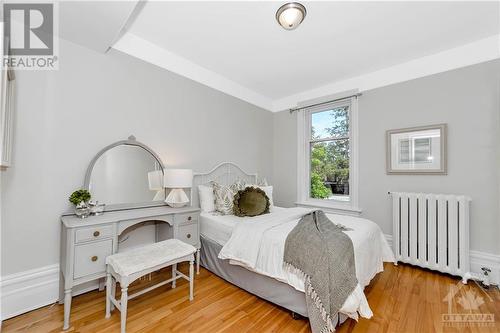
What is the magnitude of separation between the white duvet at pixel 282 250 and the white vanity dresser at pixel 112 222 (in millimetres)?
638

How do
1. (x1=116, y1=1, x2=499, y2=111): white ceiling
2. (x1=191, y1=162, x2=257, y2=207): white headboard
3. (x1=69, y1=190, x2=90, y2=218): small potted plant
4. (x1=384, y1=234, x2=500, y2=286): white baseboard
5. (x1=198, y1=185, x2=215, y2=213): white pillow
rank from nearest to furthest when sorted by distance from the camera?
(x1=69, y1=190, x2=90, y2=218): small potted plant, (x1=116, y1=1, x2=499, y2=111): white ceiling, (x1=384, y1=234, x2=500, y2=286): white baseboard, (x1=198, y1=185, x2=215, y2=213): white pillow, (x1=191, y1=162, x2=257, y2=207): white headboard

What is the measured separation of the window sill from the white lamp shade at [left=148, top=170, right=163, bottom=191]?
2439mm

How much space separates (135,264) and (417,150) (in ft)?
11.2

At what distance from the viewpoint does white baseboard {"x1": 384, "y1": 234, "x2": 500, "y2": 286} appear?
7.54 feet

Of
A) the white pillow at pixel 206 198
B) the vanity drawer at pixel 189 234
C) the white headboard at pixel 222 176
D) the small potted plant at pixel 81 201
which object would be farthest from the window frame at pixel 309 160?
the small potted plant at pixel 81 201

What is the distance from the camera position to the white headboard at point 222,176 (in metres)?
2.99

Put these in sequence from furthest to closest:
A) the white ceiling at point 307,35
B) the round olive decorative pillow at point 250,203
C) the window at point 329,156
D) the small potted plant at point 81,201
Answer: the window at point 329,156 → the round olive decorative pillow at point 250,203 → the white ceiling at point 307,35 → the small potted plant at point 81,201

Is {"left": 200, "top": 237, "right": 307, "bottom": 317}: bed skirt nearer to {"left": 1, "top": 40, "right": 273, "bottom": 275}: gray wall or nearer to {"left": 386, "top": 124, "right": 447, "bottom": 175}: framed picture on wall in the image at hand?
{"left": 1, "top": 40, "right": 273, "bottom": 275}: gray wall

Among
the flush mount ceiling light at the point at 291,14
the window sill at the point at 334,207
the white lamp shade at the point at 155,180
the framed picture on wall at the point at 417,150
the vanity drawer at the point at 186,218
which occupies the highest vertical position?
the flush mount ceiling light at the point at 291,14

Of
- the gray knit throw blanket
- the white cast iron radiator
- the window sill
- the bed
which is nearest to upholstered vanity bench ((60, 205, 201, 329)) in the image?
the bed

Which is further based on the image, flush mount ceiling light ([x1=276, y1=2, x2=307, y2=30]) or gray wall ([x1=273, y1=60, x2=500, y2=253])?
gray wall ([x1=273, y1=60, x2=500, y2=253])

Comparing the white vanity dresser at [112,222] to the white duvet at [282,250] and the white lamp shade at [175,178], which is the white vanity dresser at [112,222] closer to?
the white lamp shade at [175,178]

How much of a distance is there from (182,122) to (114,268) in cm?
185

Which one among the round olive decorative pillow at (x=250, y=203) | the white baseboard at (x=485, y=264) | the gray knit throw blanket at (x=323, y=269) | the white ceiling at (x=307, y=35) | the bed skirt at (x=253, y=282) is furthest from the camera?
the round olive decorative pillow at (x=250, y=203)
